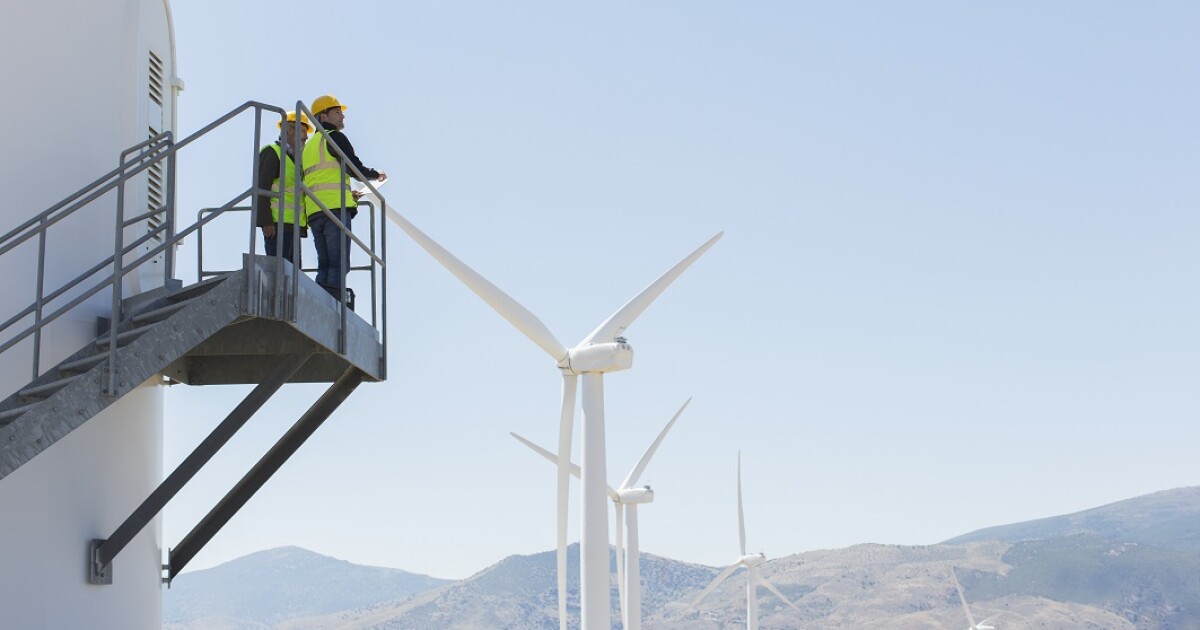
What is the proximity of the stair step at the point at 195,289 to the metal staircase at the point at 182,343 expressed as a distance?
0.5 inches

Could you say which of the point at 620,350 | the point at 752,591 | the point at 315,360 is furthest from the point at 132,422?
the point at 752,591

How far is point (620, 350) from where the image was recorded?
3653 cm

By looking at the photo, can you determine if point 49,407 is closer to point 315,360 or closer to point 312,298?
point 312,298

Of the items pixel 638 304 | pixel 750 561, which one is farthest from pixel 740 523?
pixel 638 304

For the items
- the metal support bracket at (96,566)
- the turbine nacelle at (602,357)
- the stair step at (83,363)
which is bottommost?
the metal support bracket at (96,566)

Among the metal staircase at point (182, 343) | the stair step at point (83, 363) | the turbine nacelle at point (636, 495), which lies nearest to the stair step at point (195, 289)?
the metal staircase at point (182, 343)

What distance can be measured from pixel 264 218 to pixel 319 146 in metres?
0.96

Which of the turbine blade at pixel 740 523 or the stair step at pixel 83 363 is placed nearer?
the stair step at pixel 83 363

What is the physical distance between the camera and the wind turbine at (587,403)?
117 feet

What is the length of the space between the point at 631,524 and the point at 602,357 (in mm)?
32592

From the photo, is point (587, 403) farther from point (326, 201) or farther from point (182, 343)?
point (182, 343)

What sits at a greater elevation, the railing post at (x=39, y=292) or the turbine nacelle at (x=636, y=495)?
the turbine nacelle at (x=636, y=495)

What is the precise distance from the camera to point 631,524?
67875 millimetres

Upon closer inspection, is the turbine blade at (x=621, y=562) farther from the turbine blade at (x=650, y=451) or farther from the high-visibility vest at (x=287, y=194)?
the high-visibility vest at (x=287, y=194)
